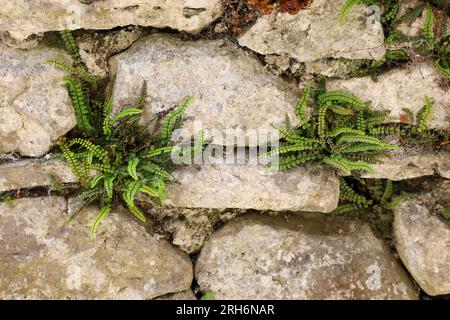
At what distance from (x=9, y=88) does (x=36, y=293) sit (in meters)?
2.92

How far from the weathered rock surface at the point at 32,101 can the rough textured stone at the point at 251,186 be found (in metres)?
1.77

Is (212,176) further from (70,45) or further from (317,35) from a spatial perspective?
(70,45)

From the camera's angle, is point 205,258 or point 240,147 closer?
point 240,147

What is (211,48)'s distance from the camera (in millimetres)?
5879

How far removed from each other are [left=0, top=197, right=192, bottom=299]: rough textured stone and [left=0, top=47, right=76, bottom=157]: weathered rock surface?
941 millimetres

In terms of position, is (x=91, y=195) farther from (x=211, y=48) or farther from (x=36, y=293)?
(x=211, y=48)

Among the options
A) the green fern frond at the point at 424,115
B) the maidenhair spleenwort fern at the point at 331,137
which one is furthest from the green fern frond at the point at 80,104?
the green fern frond at the point at 424,115

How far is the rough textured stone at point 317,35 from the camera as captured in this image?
5500 mm

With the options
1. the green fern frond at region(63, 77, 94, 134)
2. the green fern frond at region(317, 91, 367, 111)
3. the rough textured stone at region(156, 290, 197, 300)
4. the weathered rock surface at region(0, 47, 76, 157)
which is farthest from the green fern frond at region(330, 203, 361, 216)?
the weathered rock surface at region(0, 47, 76, 157)

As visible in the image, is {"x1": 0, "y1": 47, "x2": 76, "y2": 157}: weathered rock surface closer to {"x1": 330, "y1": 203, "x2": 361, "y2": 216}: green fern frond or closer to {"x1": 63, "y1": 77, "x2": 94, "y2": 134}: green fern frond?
{"x1": 63, "y1": 77, "x2": 94, "y2": 134}: green fern frond

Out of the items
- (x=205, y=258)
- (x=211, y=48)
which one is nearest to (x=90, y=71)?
(x=211, y=48)

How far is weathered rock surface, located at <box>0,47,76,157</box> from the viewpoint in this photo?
5.66 metres
